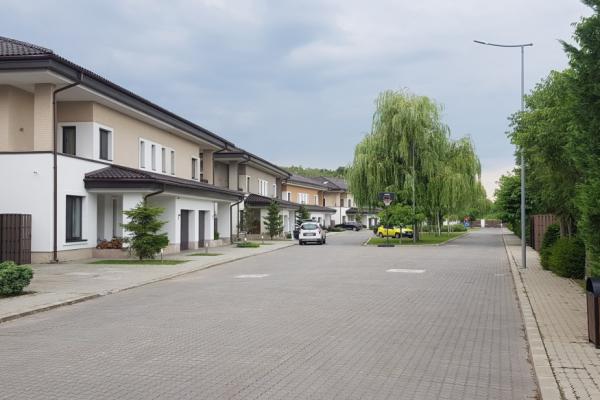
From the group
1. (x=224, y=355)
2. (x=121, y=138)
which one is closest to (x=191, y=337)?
(x=224, y=355)

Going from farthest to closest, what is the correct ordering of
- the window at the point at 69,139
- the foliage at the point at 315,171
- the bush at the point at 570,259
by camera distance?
the foliage at the point at 315,171 < the window at the point at 69,139 < the bush at the point at 570,259

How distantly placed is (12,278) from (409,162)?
3191cm

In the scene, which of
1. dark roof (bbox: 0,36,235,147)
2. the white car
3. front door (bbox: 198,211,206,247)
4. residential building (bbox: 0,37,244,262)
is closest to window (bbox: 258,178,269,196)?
the white car

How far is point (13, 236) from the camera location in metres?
22.0

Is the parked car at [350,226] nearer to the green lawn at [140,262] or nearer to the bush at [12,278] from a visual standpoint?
the green lawn at [140,262]

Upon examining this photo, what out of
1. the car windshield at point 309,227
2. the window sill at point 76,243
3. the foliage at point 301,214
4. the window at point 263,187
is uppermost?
the window at point 263,187

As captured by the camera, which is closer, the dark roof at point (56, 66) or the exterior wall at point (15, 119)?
the dark roof at point (56, 66)

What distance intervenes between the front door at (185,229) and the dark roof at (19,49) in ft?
39.7

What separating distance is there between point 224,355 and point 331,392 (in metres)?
2.13

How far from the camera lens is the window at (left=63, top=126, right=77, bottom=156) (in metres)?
26.6

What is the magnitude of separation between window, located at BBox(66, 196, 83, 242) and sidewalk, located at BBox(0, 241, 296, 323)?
1.44 metres

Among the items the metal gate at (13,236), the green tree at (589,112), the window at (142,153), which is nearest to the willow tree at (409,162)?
the window at (142,153)

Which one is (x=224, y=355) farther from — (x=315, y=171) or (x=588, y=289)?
(x=315, y=171)

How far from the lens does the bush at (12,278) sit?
1348cm
